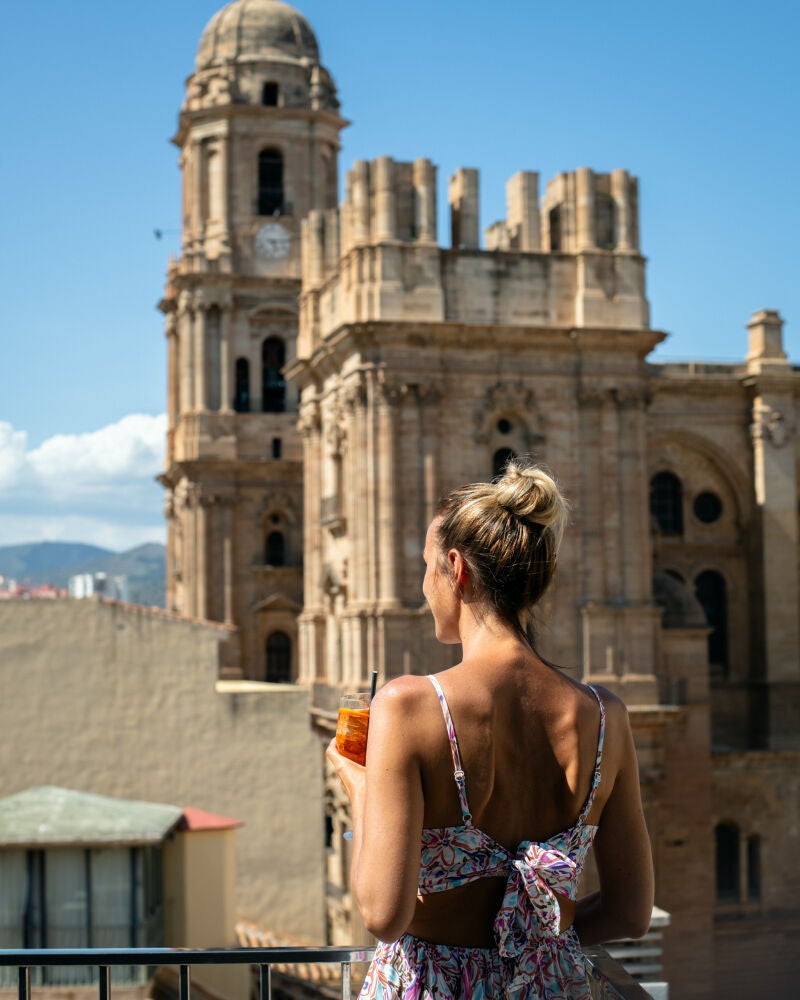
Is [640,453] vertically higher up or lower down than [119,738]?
higher up

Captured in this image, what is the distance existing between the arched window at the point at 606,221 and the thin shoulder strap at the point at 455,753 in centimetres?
3050

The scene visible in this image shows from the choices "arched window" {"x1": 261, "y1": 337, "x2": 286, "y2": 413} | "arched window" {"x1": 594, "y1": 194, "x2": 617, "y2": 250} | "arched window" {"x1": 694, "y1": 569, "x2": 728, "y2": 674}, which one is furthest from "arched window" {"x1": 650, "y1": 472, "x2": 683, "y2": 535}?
"arched window" {"x1": 261, "y1": 337, "x2": 286, "y2": 413}

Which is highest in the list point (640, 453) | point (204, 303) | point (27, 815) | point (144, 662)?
point (204, 303)

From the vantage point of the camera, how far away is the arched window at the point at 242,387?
5288cm

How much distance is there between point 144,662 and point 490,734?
31454 millimetres

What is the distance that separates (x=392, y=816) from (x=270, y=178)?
5177 centimetres

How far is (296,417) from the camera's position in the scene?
171ft

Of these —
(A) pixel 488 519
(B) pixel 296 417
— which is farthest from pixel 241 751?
(A) pixel 488 519

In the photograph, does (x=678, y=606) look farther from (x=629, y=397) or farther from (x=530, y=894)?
(x=530, y=894)

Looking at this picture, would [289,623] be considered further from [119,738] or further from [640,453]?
[640,453]

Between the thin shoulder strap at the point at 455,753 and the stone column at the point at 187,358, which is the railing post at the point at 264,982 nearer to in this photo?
the thin shoulder strap at the point at 455,753

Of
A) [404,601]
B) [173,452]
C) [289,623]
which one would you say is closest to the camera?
[404,601]

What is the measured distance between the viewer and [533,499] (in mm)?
4379

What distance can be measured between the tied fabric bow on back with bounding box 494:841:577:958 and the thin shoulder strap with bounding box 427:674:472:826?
242 millimetres
